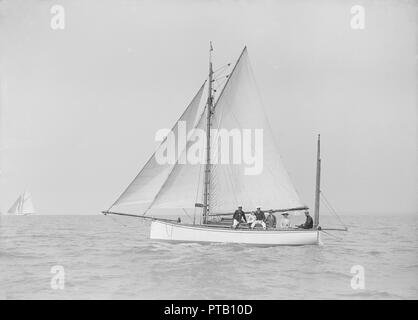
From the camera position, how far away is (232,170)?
3050 cm

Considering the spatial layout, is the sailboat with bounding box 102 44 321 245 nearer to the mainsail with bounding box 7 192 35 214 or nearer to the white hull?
the white hull

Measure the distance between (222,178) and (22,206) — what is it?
325ft

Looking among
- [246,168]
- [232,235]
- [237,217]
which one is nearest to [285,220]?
[237,217]

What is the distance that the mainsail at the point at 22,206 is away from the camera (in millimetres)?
119625

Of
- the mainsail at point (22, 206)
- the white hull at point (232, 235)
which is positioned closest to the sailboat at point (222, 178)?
the white hull at point (232, 235)

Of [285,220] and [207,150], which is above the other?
[207,150]

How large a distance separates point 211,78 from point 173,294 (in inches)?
715

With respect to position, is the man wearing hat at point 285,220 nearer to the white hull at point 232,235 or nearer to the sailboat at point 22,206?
the white hull at point 232,235

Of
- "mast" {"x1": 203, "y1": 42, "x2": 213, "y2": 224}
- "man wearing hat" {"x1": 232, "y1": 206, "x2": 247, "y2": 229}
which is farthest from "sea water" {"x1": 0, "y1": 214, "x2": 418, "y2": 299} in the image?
"mast" {"x1": 203, "y1": 42, "x2": 213, "y2": 224}

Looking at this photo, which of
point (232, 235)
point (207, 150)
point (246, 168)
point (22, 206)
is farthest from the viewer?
point (22, 206)

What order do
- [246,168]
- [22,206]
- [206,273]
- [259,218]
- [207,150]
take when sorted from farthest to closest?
1. [22,206]
2. [207,150]
3. [246,168]
4. [259,218]
5. [206,273]

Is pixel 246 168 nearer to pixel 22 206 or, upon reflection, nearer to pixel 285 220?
pixel 285 220

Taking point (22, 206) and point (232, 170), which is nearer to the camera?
point (232, 170)

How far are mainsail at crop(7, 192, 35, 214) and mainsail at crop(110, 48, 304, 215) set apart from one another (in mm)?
97044
